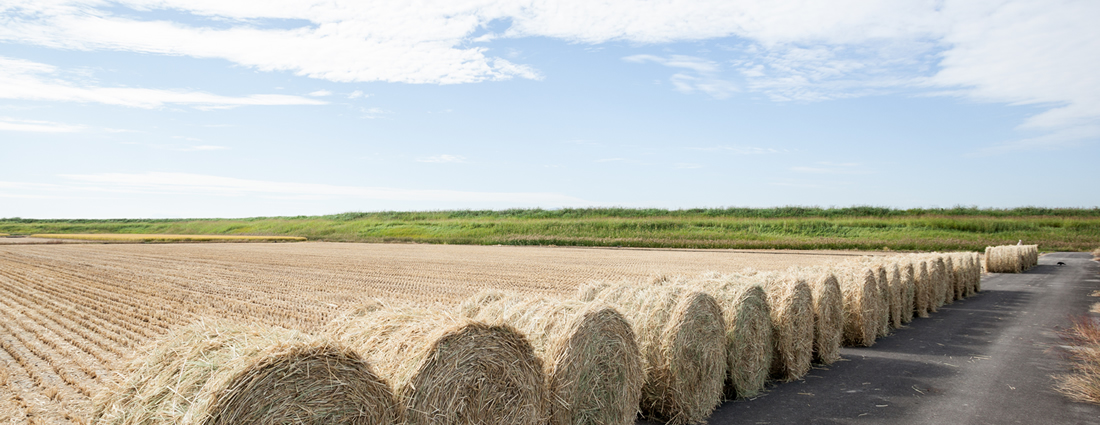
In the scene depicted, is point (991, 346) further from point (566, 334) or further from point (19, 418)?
point (19, 418)

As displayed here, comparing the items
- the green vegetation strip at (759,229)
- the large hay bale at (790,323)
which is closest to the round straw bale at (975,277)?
the large hay bale at (790,323)

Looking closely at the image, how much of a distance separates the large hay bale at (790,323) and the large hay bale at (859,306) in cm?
206

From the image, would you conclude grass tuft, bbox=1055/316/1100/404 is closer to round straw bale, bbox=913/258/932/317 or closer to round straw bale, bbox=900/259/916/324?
round straw bale, bbox=900/259/916/324

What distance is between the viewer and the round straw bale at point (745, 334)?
295 inches

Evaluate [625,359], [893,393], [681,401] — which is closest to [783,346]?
[893,393]

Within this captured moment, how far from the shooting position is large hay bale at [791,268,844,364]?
9164mm

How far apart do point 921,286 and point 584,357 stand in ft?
40.0

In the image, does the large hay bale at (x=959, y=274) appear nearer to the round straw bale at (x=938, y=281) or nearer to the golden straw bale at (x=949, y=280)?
the golden straw bale at (x=949, y=280)

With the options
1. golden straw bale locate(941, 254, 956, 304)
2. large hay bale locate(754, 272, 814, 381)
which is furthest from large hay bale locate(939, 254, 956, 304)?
large hay bale locate(754, 272, 814, 381)

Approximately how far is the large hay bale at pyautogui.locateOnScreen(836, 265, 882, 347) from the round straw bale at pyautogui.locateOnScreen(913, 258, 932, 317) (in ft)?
12.9

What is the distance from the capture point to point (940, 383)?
8180 millimetres

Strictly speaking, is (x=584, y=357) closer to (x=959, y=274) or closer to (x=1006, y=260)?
(x=959, y=274)

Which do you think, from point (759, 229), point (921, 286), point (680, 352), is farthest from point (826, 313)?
point (759, 229)

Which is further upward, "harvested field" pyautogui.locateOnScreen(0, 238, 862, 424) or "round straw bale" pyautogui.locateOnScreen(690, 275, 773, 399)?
"round straw bale" pyautogui.locateOnScreen(690, 275, 773, 399)
